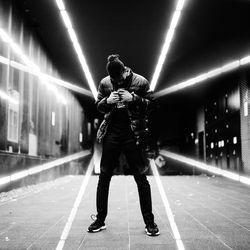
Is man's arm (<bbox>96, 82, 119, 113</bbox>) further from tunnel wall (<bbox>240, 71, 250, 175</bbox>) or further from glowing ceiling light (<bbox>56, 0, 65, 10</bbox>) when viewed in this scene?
tunnel wall (<bbox>240, 71, 250, 175</bbox>)

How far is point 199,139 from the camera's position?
21188 mm

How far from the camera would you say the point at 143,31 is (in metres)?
10.3

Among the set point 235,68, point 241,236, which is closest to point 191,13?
point 235,68

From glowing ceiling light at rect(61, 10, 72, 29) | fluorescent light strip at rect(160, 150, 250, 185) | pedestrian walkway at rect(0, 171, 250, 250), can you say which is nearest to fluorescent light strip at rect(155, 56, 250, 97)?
fluorescent light strip at rect(160, 150, 250, 185)

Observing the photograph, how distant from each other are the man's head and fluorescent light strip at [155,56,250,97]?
9212 mm

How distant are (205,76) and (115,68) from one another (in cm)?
1285

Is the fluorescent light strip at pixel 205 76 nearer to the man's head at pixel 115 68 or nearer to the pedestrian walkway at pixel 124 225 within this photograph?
the pedestrian walkway at pixel 124 225

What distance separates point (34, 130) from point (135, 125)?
24.8 feet

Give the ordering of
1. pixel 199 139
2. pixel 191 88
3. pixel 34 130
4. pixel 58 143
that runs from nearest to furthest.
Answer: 1. pixel 34 130
2. pixel 58 143
3. pixel 191 88
4. pixel 199 139

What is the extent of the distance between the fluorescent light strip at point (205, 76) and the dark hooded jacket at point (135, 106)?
9.03 meters

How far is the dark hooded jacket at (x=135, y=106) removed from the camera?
368 centimetres

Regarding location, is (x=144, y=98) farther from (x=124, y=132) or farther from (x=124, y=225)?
(x=124, y=225)

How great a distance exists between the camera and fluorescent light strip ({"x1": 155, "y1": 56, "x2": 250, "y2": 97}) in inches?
497

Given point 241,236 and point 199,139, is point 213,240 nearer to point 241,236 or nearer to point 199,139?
point 241,236
